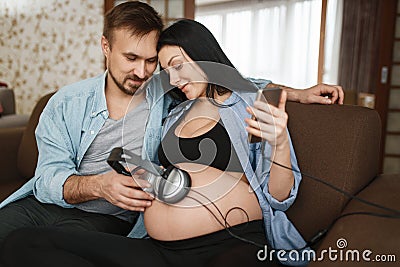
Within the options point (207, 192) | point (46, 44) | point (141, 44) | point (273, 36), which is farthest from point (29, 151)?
point (273, 36)

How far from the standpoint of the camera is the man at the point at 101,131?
137 cm

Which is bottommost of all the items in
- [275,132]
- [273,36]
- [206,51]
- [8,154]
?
[8,154]

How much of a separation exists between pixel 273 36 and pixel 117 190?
5.17 metres

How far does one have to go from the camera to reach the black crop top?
1.25m

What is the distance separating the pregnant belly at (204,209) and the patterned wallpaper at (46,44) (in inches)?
118

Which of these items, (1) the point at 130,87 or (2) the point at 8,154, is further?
(2) the point at 8,154

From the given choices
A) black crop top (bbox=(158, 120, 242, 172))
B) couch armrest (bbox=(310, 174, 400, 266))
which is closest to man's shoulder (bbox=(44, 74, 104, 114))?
black crop top (bbox=(158, 120, 242, 172))

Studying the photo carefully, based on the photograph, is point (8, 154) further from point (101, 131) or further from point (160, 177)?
point (160, 177)

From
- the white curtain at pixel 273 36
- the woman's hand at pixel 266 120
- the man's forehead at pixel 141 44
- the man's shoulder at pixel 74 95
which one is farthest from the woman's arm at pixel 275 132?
the white curtain at pixel 273 36

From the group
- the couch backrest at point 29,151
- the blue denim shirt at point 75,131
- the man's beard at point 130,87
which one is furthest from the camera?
the couch backrest at point 29,151

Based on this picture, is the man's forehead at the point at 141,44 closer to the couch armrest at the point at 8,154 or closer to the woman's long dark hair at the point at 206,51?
the woman's long dark hair at the point at 206,51

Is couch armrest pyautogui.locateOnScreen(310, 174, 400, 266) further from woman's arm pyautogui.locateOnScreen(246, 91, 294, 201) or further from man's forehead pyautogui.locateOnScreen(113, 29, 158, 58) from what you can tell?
man's forehead pyautogui.locateOnScreen(113, 29, 158, 58)

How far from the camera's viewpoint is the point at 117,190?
1188 mm

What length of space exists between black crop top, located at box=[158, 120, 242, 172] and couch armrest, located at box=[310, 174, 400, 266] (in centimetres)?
30
